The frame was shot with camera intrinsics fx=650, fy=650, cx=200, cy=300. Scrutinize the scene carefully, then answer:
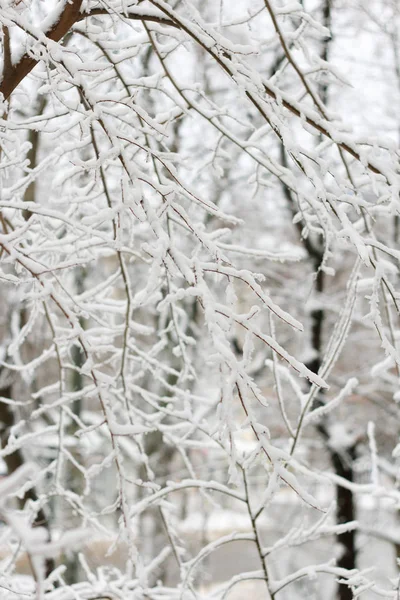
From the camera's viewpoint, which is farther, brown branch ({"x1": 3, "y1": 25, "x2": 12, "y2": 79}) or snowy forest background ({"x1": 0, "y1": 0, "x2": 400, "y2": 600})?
brown branch ({"x1": 3, "y1": 25, "x2": 12, "y2": 79})

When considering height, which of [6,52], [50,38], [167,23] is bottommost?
[6,52]

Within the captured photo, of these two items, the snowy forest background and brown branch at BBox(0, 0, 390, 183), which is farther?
brown branch at BBox(0, 0, 390, 183)

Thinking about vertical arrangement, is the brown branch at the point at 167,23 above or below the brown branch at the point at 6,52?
above

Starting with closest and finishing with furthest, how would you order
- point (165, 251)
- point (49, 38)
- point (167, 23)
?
point (165, 251) → point (49, 38) → point (167, 23)

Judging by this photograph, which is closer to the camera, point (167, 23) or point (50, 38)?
point (50, 38)

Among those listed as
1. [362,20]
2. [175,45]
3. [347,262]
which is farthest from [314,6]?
[175,45]

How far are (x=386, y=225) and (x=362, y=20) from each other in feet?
14.5

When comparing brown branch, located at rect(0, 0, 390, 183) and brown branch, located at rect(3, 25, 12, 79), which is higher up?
brown branch, located at rect(0, 0, 390, 183)

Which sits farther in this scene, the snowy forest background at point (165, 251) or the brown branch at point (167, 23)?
the brown branch at point (167, 23)

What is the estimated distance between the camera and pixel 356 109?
9109 mm

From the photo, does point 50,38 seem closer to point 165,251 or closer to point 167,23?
point 167,23

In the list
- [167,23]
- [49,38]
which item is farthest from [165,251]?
[167,23]

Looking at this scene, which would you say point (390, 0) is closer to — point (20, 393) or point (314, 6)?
point (314, 6)

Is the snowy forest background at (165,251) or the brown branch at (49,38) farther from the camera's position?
the brown branch at (49,38)
